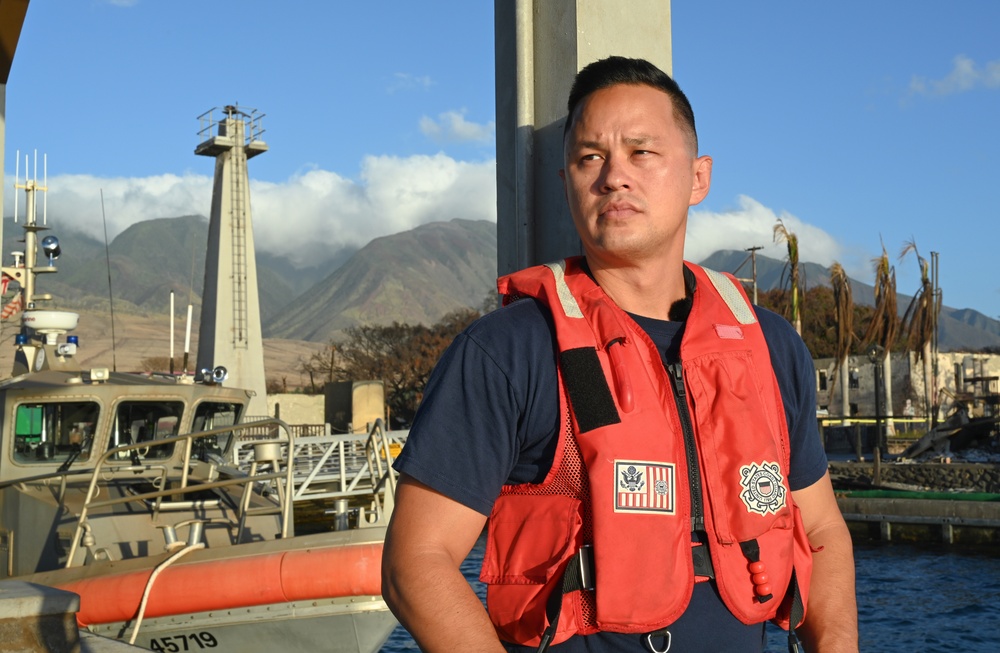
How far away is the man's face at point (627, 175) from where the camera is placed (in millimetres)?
2217

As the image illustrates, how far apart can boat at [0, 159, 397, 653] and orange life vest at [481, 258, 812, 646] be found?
5471 millimetres

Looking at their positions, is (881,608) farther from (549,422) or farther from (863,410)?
(863,410)

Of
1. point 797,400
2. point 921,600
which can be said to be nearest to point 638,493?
point 797,400

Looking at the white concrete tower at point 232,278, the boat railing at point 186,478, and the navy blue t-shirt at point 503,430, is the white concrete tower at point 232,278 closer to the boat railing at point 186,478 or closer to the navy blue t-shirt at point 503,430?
the boat railing at point 186,478

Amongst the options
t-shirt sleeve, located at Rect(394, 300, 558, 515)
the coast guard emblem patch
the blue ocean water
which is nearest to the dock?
the blue ocean water

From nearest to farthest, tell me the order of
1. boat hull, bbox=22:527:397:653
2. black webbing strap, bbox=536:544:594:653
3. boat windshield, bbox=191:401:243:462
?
black webbing strap, bbox=536:544:594:653 → boat hull, bbox=22:527:397:653 → boat windshield, bbox=191:401:243:462

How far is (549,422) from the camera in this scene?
2.08 meters

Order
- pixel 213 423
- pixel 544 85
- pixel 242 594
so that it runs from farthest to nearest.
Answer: pixel 213 423 → pixel 242 594 → pixel 544 85

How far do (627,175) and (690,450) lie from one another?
0.58 m

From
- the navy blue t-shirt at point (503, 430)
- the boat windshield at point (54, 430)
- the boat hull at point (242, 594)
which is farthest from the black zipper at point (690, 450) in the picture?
the boat windshield at point (54, 430)

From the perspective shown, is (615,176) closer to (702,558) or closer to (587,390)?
(587,390)

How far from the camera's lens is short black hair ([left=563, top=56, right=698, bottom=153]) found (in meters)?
2.31

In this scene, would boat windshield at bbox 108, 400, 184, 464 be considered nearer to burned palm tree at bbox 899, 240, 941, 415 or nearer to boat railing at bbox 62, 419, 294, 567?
boat railing at bbox 62, 419, 294, 567

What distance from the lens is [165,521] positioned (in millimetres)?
9820
